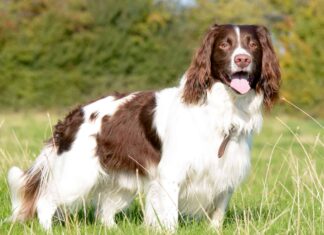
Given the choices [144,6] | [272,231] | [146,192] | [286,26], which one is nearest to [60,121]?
[146,192]

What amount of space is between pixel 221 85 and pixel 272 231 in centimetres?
121

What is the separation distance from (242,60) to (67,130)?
6.06ft

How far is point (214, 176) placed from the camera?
6.23m

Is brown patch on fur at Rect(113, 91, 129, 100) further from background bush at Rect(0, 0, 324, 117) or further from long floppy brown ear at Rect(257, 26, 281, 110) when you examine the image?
background bush at Rect(0, 0, 324, 117)

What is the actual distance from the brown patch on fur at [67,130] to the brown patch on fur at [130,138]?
0.24 meters

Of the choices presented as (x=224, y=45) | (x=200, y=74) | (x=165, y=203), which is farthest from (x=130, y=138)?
(x=224, y=45)

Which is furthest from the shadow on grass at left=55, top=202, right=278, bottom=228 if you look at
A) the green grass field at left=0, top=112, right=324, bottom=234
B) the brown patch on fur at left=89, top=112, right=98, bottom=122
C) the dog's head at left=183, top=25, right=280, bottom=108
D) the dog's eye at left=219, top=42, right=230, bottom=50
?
the dog's eye at left=219, top=42, right=230, bottom=50

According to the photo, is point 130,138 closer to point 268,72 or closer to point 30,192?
point 30,192

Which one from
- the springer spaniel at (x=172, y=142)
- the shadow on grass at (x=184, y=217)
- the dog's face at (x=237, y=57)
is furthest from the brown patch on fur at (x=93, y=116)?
the dog's face at (x=237, y=57)

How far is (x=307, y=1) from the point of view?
4641 centimetres

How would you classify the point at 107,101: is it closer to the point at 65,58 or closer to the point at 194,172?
the point at 194,172

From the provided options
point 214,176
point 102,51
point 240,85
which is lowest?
point 102,51

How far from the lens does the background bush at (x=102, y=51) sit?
122 feet

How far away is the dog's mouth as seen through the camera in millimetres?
5898
